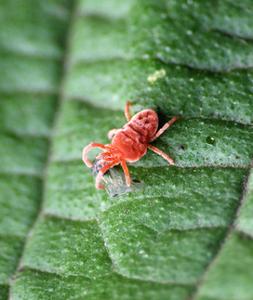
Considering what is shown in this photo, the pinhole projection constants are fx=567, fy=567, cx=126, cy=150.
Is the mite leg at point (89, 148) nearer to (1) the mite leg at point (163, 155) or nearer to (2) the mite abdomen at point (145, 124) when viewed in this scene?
(2) the mite abdomen at point (145, 124)

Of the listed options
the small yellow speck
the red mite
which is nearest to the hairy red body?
the red mite

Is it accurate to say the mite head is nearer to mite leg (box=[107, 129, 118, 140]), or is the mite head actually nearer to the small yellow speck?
mite leg (box=[107, 129, 118, 140])

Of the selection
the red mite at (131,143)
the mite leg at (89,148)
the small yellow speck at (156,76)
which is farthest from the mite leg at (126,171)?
the small yellow speck at (156,76)

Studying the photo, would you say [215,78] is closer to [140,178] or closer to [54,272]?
[140,178]

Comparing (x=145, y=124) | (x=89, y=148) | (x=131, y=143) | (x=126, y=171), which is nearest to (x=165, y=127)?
(x=145, y=124)

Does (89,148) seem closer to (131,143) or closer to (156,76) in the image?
(131,143)
